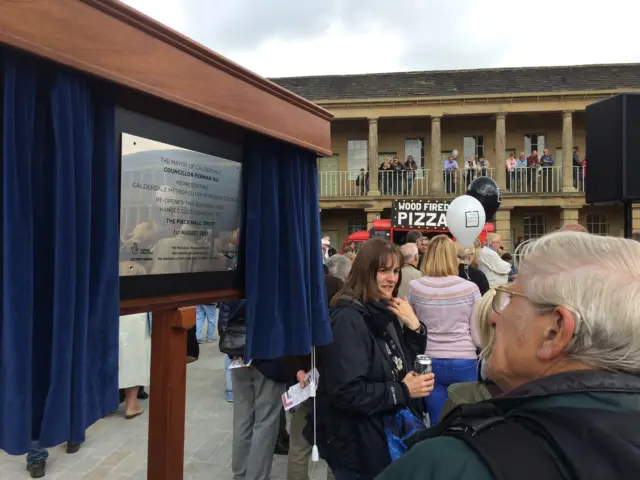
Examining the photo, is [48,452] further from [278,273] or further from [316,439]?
[278,273]

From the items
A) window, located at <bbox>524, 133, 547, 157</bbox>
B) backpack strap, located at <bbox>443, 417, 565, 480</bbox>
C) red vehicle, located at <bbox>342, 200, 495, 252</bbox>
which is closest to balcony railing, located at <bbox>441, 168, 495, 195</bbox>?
window, located at <bbox>524, 133, 547, 157</bbox>

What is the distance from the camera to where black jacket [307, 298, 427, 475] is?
7.18ft

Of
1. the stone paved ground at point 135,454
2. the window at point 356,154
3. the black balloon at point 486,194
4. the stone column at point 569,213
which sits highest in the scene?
the window at point 356,154

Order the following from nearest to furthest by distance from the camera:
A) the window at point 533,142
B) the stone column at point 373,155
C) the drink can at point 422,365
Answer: the drink can at point 422,365 < the stone column at point 373,155 < the window at point 533,142

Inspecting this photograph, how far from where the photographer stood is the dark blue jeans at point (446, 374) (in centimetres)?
352

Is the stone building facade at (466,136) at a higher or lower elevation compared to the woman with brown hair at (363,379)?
higher

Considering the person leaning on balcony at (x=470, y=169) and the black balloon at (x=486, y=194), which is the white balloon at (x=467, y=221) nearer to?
the black balloon at (x=486, y=194)

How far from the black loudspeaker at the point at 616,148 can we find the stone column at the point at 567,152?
18.1m

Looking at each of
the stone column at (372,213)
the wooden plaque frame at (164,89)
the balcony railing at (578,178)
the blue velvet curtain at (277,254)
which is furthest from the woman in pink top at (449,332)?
the balcony railing at (578,178)

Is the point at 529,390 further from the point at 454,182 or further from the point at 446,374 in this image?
the point at 454,182

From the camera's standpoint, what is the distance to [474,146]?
2177 centimetres

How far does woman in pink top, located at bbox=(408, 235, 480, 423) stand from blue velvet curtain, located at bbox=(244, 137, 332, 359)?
1763 millimetres

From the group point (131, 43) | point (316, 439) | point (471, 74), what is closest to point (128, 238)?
point (131, 43)

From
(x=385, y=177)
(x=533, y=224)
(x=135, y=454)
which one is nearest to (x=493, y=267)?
(x=135, y=454)
